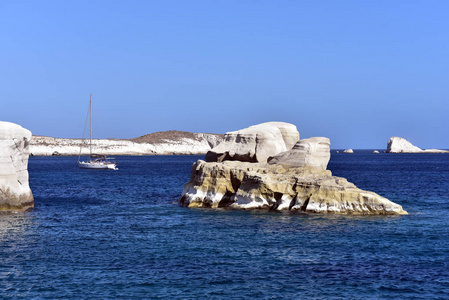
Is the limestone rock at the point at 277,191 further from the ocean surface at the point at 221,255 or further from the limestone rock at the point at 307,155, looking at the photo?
the ocean surface at the point at 221,255

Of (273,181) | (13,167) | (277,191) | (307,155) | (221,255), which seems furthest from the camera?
(307,155)

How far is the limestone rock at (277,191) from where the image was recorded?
33531 millimetres

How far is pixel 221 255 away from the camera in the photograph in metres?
23.5

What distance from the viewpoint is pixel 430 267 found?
2130cm

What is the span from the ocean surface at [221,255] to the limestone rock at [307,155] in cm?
662

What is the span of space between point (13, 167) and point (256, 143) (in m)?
19.7

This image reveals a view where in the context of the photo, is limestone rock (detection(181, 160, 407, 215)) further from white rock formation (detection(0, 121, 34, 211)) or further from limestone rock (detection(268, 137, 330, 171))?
white rock formation (detection(0, 121, 34, 211))

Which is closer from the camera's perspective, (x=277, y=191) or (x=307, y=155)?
(x=277, y=191)

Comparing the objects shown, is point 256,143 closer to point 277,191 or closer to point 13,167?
point 277,191

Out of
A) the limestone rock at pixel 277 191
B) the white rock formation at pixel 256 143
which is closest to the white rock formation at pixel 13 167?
the limestone rock at pixel 277 191

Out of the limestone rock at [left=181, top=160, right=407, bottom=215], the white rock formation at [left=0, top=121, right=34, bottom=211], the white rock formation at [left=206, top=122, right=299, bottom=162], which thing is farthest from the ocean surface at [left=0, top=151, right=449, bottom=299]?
the white rock formation at [left=206, top=122, right=299, bottom=162]

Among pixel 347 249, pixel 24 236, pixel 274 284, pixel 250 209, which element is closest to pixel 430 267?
pixel 347 249

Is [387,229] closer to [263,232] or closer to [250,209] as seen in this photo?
[263,232]

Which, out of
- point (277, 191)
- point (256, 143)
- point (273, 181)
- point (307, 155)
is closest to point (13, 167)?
point (273, 181)
